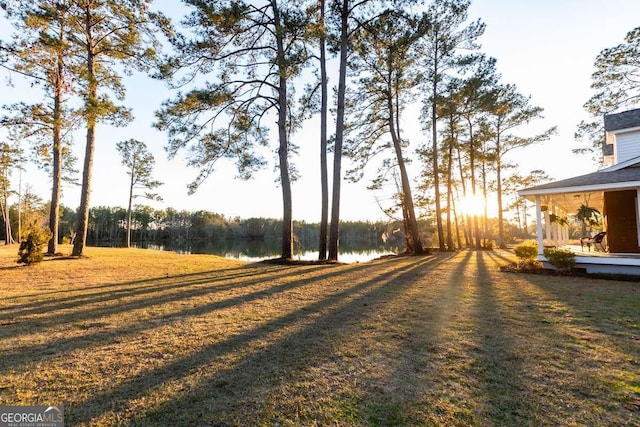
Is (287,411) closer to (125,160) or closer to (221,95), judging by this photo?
(221,95)

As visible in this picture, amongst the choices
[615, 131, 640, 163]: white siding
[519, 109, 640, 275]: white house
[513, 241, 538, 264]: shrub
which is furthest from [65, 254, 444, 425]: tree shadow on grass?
[615, 131, 640, 163]: white siding

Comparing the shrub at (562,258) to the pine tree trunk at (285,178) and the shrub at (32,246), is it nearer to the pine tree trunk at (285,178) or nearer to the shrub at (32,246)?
the pine tree trunk at (285,178)

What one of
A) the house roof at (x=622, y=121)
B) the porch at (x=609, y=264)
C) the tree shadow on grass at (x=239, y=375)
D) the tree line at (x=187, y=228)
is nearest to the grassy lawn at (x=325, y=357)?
the tree shadow on grass at (x=239, y=375)

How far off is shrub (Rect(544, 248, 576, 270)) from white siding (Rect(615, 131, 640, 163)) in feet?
16.4

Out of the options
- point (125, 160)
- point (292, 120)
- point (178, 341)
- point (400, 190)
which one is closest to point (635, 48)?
point (400, 190)

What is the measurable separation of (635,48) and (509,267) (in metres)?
11.3

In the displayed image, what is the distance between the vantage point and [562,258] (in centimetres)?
738

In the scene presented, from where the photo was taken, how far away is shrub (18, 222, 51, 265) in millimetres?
7938

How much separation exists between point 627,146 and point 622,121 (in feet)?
2.93

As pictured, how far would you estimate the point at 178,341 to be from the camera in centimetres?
297

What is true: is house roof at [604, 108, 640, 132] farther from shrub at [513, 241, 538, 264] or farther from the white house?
shrub at [513, 241, 538, 264]

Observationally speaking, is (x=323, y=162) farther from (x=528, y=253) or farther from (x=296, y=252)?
(x=528, y=253)

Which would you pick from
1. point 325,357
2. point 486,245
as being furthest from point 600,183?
point 486,245

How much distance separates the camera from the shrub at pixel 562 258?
7336 millimetres
